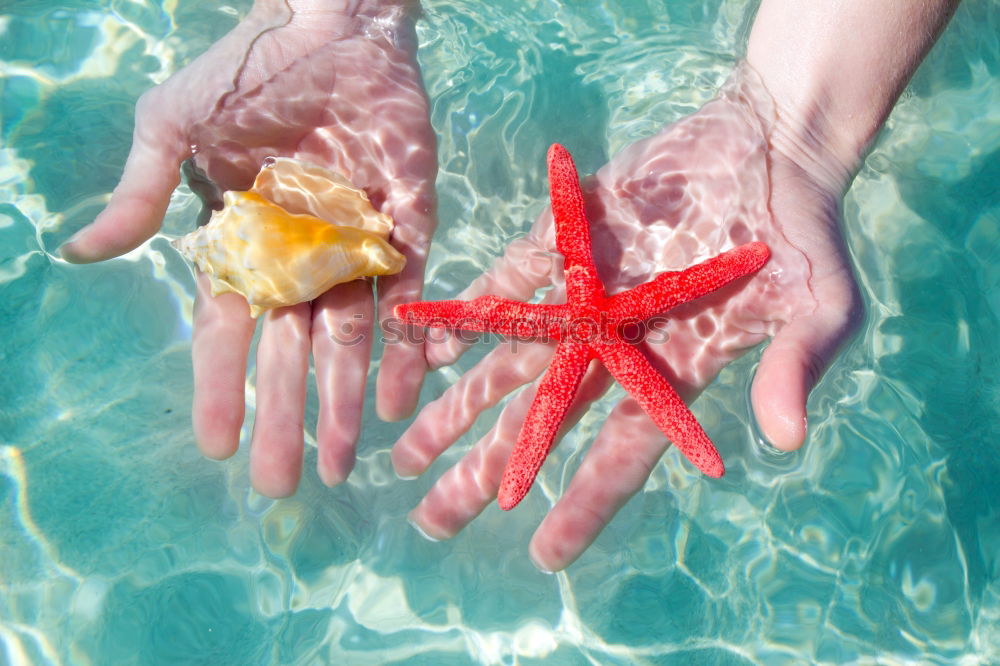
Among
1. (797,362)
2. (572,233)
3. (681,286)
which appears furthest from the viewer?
(572,233)

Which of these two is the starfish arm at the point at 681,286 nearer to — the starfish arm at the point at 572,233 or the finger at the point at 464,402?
the starfish arm at the point at 572,233

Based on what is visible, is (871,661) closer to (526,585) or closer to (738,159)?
(526,585)

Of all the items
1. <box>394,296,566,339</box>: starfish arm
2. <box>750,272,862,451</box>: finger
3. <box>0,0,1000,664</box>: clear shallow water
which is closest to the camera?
<box>750,272,862,451</box>: finger

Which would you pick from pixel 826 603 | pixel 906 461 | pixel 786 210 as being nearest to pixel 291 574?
pixel 826 603

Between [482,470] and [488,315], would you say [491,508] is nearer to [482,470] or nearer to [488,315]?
[482,470]

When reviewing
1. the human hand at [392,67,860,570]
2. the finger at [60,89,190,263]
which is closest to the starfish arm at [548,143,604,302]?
the human hand at [392,67,860,570]

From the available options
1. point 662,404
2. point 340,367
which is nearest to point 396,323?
point 340,367

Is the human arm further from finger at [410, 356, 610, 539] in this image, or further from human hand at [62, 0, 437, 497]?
human hand at [62, 0, 437, 497]
